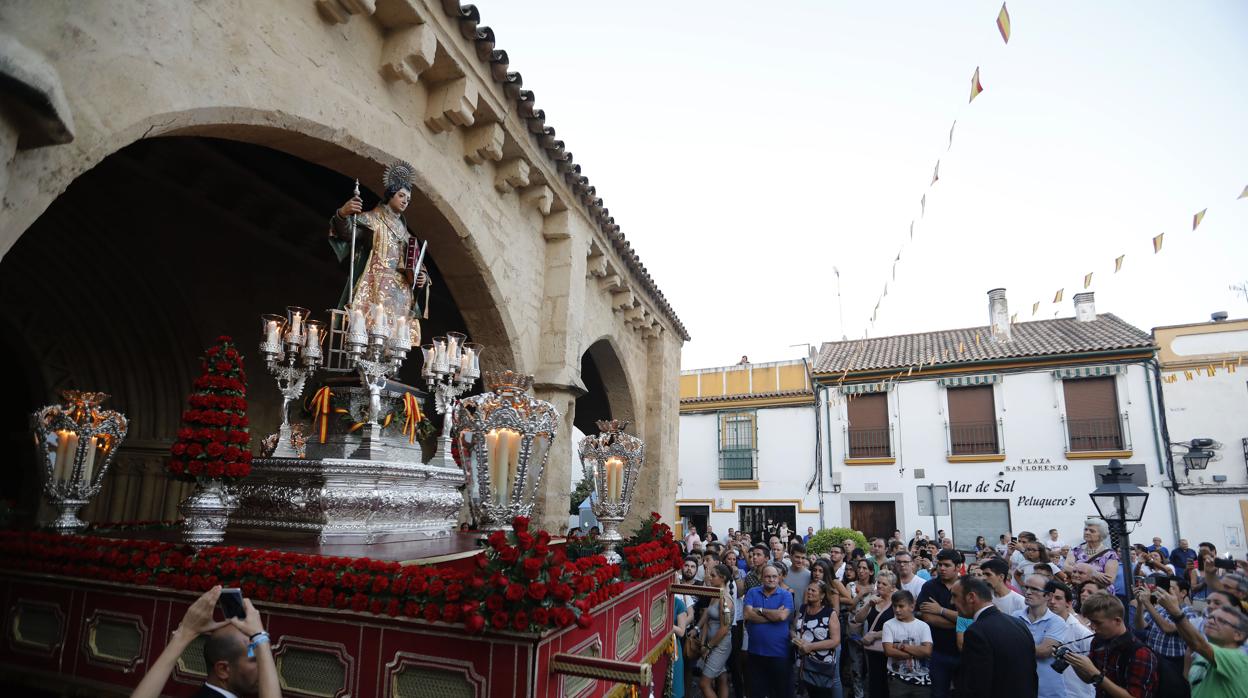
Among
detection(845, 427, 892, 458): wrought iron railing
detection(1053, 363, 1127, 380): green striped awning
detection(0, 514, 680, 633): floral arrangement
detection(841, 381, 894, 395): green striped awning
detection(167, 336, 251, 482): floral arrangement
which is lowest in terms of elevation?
detection(0, 514, 680, 633): floral arrangement

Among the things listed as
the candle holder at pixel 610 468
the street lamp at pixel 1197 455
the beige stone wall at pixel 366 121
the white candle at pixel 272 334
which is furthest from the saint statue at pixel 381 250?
the street lamp at pixel 1197 455

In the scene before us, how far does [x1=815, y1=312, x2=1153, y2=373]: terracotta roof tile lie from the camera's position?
57.8 ft

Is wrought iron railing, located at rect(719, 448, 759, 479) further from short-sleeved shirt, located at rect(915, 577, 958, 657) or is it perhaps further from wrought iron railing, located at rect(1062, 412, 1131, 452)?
short-sleeved shirt, located at rect(915, 577, 958, 657)

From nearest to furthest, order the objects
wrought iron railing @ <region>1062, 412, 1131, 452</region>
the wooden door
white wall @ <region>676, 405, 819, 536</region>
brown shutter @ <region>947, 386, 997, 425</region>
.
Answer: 1. wrought iron railing @ <region>1062, 412, 1131, 452</region>
2. brown shutter @ <region>947, 386, 997, 425</region>
3. the wooden door
4. white wall @ <region>676, 405, 819, 536</region>

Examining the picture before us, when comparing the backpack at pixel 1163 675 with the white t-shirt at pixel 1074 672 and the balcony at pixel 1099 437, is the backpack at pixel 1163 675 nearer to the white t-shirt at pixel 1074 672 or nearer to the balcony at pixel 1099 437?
the white t-shirt at pixel 1074 672

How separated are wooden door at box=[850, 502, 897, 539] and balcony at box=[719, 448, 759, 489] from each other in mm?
2951

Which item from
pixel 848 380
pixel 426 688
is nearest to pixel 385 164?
pixel 426 688

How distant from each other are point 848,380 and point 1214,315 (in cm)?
953

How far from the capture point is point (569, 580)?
115 inches

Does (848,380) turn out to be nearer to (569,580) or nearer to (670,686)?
(670,686)

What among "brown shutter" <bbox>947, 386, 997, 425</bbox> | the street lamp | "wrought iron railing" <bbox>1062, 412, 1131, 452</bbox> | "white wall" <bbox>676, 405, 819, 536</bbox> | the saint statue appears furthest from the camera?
"white wall" <bbox>676, 405, 819, 536</bbox>

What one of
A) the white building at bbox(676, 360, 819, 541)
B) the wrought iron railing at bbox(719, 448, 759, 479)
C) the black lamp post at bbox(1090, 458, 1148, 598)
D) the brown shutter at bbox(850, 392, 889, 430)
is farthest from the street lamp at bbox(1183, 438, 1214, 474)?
the black lamp post at bbox(1090, 458, 1148, 598)

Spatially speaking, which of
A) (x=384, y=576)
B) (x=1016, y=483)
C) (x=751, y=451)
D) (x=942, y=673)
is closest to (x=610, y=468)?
(x=384, y=576)

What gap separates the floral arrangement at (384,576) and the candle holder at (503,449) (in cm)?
58
